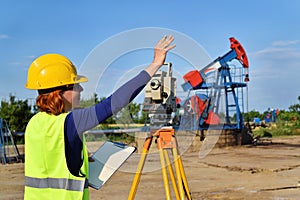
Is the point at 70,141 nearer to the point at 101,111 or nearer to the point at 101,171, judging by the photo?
the point at 101,111

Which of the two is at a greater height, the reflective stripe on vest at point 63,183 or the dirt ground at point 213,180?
the reflective stripe on vest at point 63,183

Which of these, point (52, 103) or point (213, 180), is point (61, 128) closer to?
point (52, 103)

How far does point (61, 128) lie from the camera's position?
1.91 metres

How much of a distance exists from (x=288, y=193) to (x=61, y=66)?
220 inches

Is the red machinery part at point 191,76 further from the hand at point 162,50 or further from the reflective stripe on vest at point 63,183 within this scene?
the reflective stripe on vest at point 63,183

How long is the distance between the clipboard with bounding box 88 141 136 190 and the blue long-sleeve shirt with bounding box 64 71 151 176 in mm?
214

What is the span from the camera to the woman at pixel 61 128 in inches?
74.6

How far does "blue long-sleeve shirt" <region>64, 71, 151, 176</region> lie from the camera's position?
1871 mm

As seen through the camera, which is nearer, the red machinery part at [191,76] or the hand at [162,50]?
the hand at [162,50]

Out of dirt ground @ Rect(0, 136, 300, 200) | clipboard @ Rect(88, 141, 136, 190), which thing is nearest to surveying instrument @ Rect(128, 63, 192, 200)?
dirt ground @ Rect(0, 136, 300, 200)

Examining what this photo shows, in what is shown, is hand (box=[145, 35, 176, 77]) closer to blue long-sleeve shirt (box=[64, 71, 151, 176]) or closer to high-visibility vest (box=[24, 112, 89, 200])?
blue long-sleeve shirt (box=[64, 71, 151, 176])

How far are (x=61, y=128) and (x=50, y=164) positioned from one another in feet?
0.65

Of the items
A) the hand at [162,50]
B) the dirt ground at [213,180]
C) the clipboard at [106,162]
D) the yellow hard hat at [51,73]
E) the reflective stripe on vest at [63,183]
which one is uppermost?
the hand at [162,50]

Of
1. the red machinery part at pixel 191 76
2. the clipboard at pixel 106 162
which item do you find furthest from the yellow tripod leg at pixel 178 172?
the clipboard at pixel 106 162
